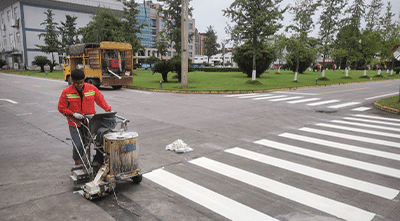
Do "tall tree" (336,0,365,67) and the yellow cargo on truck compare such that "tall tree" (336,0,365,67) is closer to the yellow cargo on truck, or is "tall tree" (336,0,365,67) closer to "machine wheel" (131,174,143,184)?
the yellow cargo on truck

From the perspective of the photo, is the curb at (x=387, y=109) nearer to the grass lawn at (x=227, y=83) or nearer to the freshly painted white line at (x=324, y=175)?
the grass lawn at (x=227, y=83)

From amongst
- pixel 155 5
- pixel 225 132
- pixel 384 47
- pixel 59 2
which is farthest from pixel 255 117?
pixel 155 5

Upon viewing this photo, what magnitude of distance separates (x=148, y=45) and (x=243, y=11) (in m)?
76.0

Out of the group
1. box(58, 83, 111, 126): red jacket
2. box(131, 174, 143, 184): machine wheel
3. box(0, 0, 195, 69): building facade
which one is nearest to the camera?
box(58, 83, 111, 126): red jacket

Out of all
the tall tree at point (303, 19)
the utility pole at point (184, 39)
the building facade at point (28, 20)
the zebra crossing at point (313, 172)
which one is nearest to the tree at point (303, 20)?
the tall tree at point (303, 19)

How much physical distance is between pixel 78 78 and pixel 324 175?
172 inches

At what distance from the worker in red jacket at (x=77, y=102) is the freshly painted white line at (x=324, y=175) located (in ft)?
10.3

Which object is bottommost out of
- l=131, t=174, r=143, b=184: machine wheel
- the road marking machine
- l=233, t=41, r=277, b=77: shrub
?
l=131, t=174, r=143, b=184: machine wheel

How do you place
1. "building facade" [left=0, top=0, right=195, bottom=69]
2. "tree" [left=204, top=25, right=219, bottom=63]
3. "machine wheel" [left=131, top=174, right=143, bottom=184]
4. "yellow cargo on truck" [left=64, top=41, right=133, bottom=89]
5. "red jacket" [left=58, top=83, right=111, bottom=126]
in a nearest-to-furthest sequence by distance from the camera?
1. "red jacket" [left=58, top=83, right=111, bottom=126]
2. "machine wheel" [left=131, top=174, right=143, bottom=184]
3. "yellow cargo on truck" [left=64, top=41, right=133, bottom=89]
4. "building facade" [left=0, top=0, right=195, bottom=69]
5. "tree" [left=204, top=25, right=219, bottom=63]

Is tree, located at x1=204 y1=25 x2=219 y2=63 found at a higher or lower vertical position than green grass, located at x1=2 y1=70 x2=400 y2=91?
higher

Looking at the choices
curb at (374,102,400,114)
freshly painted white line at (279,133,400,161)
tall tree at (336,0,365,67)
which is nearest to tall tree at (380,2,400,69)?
tall tree at (336,0,365,67)

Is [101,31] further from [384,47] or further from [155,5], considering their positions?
[155,5]

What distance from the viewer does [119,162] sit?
3.88 meters

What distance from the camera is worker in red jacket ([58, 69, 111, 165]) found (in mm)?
4113
